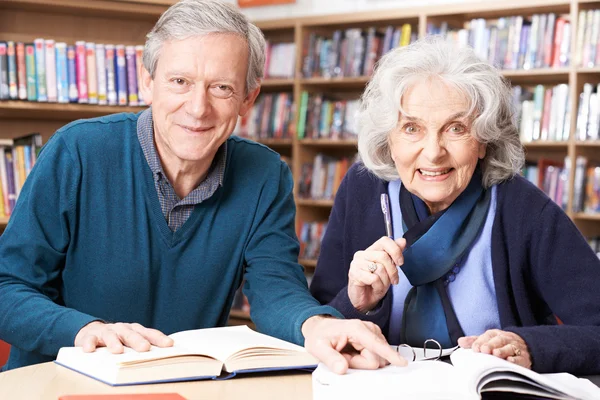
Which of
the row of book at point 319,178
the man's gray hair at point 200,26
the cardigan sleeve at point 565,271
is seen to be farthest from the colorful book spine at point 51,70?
the cardigan sleeve at point 565,271

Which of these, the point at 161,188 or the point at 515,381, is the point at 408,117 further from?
the point at 515,381

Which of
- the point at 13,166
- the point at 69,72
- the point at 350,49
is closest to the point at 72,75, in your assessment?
the point at 69,72

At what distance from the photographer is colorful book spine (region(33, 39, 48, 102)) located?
3.57m

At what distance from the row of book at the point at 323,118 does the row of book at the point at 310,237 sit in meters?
0.55

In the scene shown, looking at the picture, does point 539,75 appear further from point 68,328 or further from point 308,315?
point 68,328

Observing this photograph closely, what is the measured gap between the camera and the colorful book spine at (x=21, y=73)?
355 cm

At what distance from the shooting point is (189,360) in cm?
130

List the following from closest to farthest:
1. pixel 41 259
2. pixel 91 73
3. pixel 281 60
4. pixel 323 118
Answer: pixel 41 259 → pixel 91 73 → pixel 323 118 → pixel 281 60

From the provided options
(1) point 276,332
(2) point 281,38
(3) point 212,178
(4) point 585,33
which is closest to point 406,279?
(1) point 276,332

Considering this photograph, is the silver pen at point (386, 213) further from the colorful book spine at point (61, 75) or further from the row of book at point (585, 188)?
the row of book at point (585, 188)

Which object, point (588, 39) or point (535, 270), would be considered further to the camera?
point (588, 39)

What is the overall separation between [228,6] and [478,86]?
0.57 m

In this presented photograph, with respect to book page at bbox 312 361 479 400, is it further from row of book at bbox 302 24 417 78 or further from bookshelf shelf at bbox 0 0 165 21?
Answer: row of book at bbox 302 24 417 78

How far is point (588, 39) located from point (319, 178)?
5.79 feet
